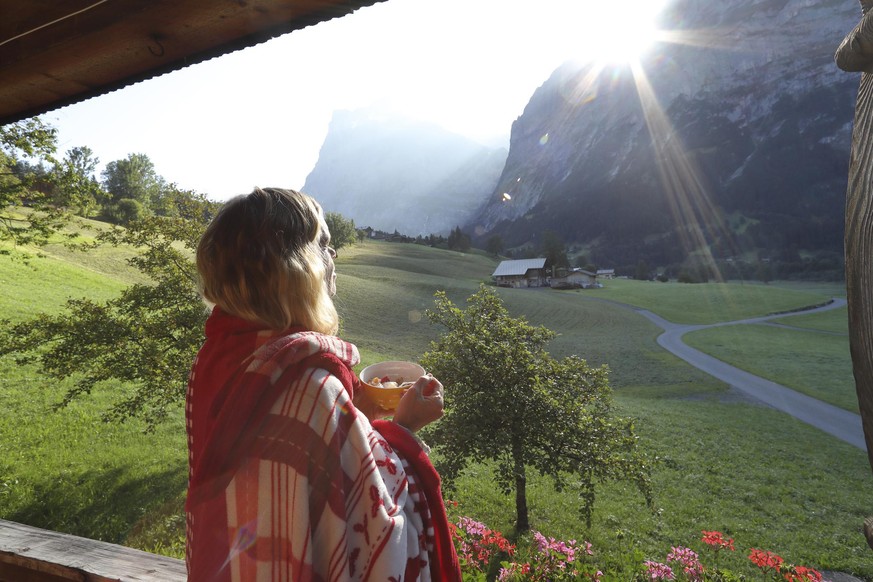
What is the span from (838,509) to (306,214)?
44.3 ft

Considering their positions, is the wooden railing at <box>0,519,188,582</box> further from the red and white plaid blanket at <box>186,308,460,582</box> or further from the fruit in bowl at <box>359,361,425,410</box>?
the fruit in bowl at <box>359,361,425,410</box>

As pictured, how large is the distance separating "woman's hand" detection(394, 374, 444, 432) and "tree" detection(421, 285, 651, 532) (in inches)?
171

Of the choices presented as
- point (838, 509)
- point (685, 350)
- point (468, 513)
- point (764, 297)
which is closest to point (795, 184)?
point (764, 297)

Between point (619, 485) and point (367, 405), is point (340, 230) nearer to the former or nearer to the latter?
point (619, 485)

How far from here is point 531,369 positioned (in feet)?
19.1

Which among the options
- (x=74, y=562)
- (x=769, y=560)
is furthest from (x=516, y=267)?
(x=74, y=562)

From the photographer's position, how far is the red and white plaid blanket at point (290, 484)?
1.09 meters

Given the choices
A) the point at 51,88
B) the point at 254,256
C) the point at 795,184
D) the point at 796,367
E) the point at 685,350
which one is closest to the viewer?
the point at 254,256

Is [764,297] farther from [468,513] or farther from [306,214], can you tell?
[306,214]

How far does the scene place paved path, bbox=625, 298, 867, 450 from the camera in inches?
633

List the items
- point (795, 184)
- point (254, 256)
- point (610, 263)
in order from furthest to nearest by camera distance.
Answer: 1. point (610, 263)
2. point (795, 184)
3. point (254, 256)

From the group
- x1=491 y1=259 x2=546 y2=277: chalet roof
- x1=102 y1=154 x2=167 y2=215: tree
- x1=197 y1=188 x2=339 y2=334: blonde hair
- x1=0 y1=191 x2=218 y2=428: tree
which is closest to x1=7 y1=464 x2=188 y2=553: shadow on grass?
x1=0 y1=191 x2=218 y2=428: tree

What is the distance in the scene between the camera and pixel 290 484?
1085mm

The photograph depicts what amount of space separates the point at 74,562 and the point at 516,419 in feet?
14.9
